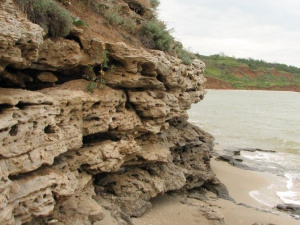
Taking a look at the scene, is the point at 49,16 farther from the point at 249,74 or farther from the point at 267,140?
the point at 249,74

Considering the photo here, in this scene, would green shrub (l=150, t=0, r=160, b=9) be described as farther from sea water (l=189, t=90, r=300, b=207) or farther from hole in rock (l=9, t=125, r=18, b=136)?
hole in rock (l=9, t=125, r=18, b=136)

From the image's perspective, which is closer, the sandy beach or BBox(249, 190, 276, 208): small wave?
the sandy beach

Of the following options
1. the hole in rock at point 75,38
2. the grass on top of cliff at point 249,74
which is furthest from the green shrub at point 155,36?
the grass on top of cliff at point 249,74

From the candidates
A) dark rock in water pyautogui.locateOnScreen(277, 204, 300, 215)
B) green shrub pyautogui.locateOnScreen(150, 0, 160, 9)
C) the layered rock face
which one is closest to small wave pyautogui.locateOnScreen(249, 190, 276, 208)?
dark rock in water pyautogui.locateOnScreen(277, 204, 300, 215)

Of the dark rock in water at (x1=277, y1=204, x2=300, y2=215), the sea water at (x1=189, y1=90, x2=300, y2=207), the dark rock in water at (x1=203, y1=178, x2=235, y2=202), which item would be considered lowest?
the sea water at (x1=189, y1=90, x2=300, y2=207)

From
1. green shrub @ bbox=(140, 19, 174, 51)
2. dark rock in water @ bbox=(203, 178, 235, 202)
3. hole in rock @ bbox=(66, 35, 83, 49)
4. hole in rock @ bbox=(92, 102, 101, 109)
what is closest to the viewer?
hole in rock @ bbox=(92, 102, 101, 109)

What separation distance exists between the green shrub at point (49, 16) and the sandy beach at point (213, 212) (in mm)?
4620

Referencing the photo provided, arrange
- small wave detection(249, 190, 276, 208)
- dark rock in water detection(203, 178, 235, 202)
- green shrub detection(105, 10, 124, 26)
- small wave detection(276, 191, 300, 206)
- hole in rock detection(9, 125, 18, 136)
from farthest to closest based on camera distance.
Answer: small wave detection(276, 191, 300, 206) → small wave detection(249, 190, 276, 208) → dark rock in water detection(203, 178, 235, 202) → green shrub detection(105, 10, 124, 26) → hole in rock detection(9, 125, 18, 136)

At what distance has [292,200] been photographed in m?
13.0

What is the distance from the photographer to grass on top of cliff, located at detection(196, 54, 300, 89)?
88.8 meters

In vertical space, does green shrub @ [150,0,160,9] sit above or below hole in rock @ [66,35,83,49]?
above

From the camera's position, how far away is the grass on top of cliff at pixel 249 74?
291ft

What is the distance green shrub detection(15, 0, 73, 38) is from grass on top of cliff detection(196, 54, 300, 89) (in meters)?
79.7

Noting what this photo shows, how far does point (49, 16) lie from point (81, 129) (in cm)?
254
